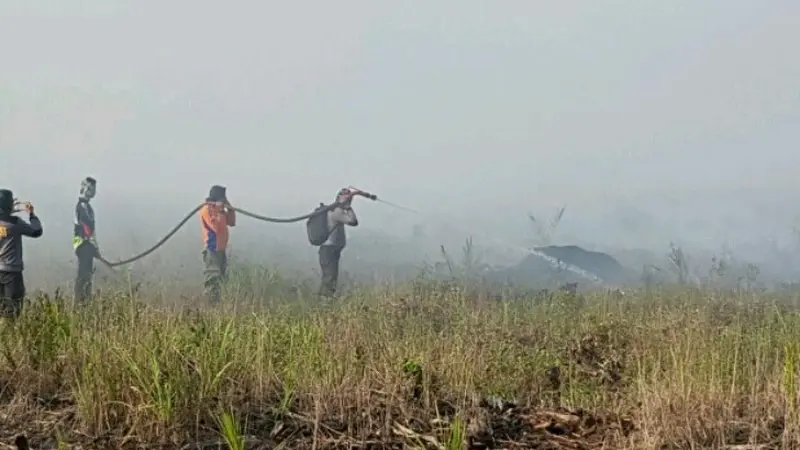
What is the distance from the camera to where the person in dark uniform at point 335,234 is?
12.2 metres

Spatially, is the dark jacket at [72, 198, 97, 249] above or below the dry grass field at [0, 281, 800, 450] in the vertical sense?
above

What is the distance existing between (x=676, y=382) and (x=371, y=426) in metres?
1.46

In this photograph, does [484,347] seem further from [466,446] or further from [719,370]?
[466,446]

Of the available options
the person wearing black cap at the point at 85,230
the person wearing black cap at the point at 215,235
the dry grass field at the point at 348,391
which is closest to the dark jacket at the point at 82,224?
the person wearing black cap at the point at 85,230

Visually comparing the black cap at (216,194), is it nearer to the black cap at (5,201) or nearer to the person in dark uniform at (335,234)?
the person in dark uniform at (335,234)

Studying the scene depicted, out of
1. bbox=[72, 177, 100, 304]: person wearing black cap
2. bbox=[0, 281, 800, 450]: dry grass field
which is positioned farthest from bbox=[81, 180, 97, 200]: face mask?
bbox=[0, 281, 800, 450]: dry grass field

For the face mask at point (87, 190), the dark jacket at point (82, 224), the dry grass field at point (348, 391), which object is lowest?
the dry grass field at point (348, 391)

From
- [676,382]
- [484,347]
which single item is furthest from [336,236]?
[676,382]

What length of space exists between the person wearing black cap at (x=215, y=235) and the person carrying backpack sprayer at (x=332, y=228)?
1272mm

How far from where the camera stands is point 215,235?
1209 centimetres

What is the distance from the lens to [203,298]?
32.8ft

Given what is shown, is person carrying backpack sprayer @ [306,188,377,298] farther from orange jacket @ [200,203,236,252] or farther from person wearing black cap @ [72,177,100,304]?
person wearing black cap @ [72,177,100,304]

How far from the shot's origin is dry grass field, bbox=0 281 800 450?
366cm

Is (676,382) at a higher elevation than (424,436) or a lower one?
higher
